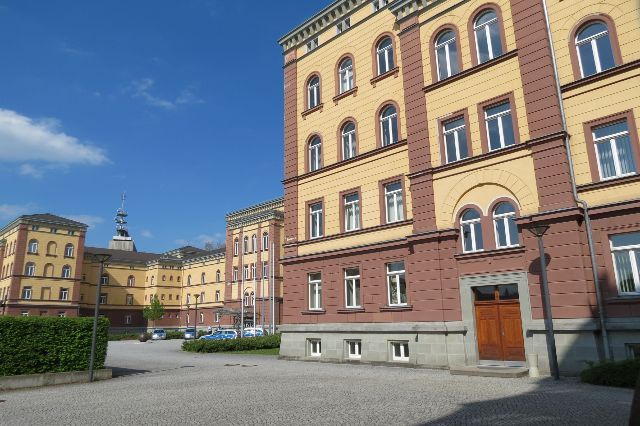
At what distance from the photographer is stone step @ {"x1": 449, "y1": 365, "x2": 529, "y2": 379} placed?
15.4 metres

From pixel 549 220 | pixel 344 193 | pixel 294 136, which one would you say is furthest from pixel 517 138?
pixel 294 136

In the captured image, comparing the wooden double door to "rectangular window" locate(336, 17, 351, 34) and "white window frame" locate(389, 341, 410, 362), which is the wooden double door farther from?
"rectangular window" locate(336, 17, 351, 34)

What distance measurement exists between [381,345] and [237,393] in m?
9.33

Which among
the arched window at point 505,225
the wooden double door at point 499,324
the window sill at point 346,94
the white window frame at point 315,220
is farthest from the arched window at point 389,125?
the wooden double door at point 499,324

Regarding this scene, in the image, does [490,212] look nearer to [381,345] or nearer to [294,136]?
[381,345]

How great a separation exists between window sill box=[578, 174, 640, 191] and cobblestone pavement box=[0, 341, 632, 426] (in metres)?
6.54

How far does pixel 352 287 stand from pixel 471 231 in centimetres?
679

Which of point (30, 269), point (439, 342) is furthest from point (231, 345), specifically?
point (30, 269)

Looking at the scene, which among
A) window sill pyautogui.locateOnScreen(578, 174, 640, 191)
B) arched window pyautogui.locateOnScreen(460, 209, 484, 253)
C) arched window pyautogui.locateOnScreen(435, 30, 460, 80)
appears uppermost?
arched window pyautogui.locateOnScreen(435, 30, 460, 80)

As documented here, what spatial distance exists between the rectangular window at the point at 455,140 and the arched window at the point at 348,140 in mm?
5387

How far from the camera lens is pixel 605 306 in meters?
15.5

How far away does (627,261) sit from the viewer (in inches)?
613

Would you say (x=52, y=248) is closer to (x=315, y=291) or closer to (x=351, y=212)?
(x=315, y=291)

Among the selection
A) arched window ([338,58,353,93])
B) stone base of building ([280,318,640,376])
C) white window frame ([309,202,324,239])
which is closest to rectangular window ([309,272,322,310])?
stone base of building ([280,318,640,376])
